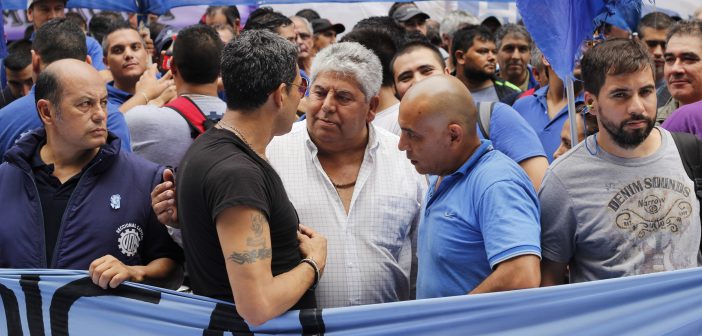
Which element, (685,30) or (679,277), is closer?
(679,277)

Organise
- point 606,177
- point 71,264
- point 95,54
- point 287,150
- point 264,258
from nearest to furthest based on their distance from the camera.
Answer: point 264,258
point 606,177
point 71,264
point 287,150
point 95,54

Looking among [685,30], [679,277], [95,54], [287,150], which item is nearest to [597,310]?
[679,277]

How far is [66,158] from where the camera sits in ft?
13.5

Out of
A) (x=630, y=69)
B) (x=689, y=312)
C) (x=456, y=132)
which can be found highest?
(x=630, y=69)

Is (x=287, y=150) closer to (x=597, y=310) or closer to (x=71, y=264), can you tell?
(x=71, y=264)

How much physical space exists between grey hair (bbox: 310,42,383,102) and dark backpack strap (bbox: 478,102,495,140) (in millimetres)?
575

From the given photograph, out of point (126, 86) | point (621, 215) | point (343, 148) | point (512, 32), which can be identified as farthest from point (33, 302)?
point (512, 32)

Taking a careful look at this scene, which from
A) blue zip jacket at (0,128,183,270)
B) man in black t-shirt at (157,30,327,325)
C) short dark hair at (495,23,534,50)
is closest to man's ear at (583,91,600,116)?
man in black t-shirt at (157,30,327,325)

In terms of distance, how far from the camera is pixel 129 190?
4020 millimetres

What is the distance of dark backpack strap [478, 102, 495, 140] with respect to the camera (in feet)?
14.8

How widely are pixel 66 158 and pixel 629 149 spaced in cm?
238

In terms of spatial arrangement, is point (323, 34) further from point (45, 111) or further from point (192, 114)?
point (45, 111)

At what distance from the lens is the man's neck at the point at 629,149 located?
144 inches

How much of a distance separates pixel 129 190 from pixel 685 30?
3363 mm
